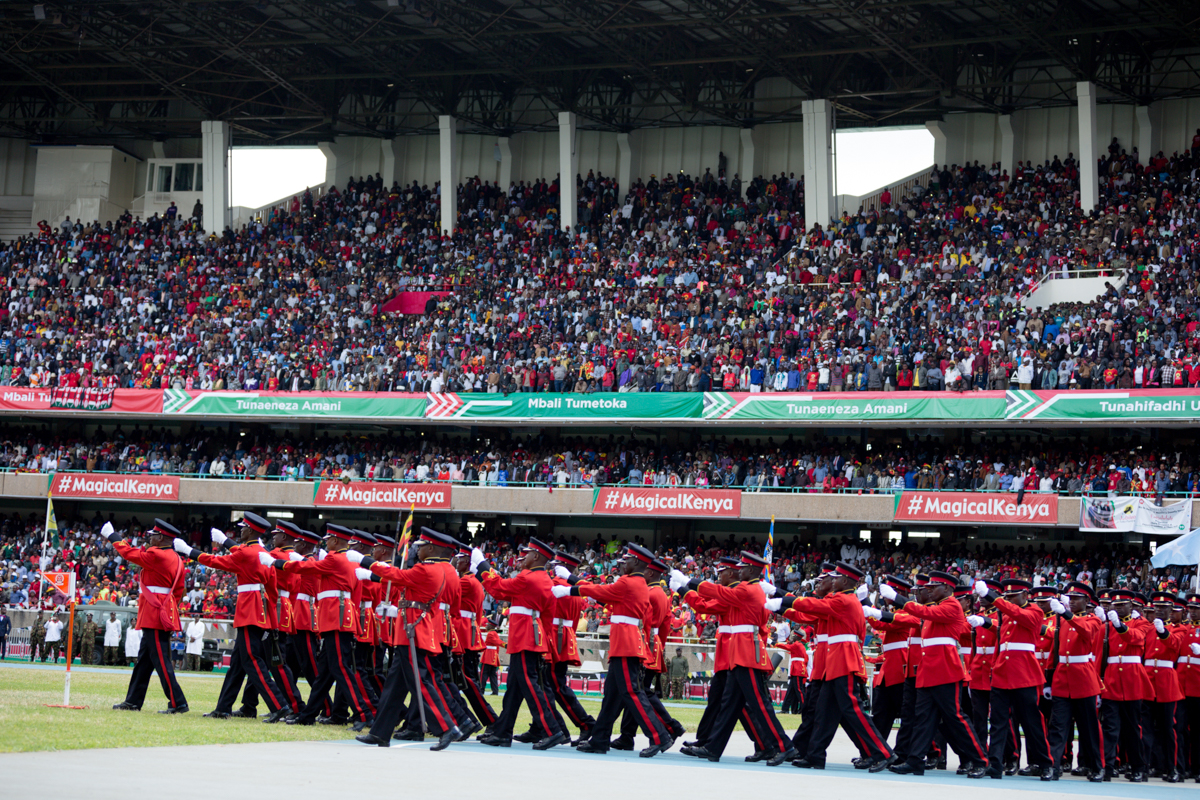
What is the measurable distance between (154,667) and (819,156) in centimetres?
3442

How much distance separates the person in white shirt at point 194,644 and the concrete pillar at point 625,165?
28.2m

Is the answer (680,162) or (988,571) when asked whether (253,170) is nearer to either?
(680,162)

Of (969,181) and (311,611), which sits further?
(969,181)

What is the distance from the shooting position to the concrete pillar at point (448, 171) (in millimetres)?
51656

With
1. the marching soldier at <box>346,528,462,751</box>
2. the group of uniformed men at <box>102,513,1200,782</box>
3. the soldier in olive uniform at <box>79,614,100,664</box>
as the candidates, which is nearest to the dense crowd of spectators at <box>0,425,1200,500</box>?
the soldier in olive uniform at <box>79,614,100,664</box>

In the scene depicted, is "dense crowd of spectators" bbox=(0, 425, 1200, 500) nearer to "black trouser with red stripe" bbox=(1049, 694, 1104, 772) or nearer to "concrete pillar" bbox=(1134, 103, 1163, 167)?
"concrete pillar" bbox=(1134, 103, 1163, 167)

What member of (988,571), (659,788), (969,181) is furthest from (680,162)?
(659,788)

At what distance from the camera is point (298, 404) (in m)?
44.3

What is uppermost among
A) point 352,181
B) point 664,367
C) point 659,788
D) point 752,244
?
point 352,181

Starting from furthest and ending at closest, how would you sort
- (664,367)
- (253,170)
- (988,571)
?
(253,170) < (664,367) < (988,571)

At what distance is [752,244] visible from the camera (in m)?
46.5

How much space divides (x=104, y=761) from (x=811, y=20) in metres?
37.5

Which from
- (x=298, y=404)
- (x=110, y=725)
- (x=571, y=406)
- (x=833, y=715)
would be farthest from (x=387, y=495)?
(x=833, y=715)

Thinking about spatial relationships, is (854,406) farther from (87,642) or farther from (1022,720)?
(1022,720)
